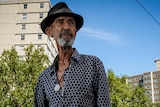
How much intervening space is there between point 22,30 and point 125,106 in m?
40.4

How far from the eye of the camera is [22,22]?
6644cm

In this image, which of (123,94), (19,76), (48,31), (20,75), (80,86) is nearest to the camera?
(80,86)

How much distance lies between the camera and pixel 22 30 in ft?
217

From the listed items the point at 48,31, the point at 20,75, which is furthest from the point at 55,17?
the point at 20,75

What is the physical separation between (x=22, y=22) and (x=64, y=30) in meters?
64.8

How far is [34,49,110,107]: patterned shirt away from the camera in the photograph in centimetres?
284

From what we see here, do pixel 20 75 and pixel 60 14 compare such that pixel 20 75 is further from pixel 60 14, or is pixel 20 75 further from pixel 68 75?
pixel 68 75

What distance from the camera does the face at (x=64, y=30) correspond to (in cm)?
303

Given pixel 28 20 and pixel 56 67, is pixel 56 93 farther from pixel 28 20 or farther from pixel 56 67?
pixel 28 20

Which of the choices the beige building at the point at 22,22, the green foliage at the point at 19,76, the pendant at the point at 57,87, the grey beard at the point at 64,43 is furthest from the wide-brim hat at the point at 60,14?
the beige building at the point at 22,22

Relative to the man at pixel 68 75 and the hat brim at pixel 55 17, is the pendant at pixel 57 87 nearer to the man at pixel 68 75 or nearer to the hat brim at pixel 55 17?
the man at pixel 68 75

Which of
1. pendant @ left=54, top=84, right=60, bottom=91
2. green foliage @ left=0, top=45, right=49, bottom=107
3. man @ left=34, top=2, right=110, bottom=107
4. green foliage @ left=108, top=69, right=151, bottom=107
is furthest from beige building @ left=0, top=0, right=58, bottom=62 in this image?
pendant @ left=54, top=84, right=60, bottom=91

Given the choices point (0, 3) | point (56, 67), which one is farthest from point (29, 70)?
point (0, 3)

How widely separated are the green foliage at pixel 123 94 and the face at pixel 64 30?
26.7 meters
